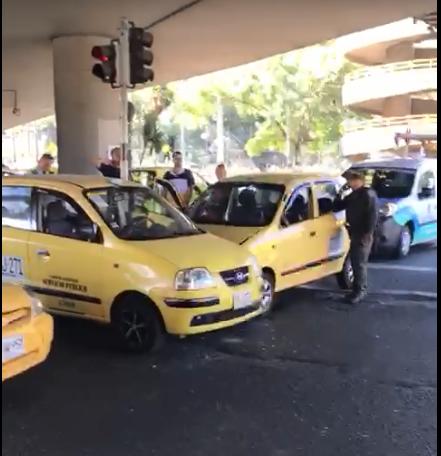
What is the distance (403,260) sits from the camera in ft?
39.8

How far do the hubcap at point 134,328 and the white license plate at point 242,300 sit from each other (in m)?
0.88

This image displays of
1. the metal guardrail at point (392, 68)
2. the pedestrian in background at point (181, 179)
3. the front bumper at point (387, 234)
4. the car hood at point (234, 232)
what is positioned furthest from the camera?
the metal guardrail at point (392, 68)

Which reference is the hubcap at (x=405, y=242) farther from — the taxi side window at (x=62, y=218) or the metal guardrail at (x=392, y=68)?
the metal guardrail at (x=392, y=68)

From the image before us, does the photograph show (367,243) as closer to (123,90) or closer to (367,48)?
(123,90)

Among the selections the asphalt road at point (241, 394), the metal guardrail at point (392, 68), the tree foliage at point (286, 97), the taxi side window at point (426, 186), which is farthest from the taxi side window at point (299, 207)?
the tree foliage at point (286, 97)

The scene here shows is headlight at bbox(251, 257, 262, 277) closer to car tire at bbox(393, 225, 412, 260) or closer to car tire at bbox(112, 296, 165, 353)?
car tire at bbox(112, 296, 165, 353)

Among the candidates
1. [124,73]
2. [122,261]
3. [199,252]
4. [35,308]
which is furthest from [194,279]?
[124,73]

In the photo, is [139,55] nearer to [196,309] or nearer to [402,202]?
[196,309]

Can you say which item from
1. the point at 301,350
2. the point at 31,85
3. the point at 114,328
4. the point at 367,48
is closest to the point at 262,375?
the point at 301,350

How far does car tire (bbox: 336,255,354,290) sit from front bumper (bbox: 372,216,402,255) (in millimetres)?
2706

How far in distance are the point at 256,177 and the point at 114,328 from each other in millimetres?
3261

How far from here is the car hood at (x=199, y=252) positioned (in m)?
6.34

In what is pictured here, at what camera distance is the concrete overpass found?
12.8 m

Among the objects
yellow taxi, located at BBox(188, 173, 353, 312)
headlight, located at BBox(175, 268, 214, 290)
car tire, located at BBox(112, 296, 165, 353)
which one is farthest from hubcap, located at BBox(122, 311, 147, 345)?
yellow taxi, located at BBox(188, 173, 353, 312)
